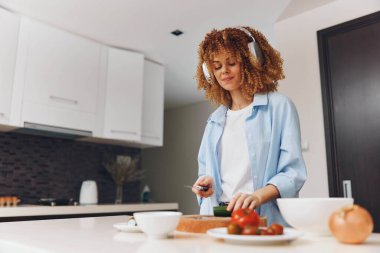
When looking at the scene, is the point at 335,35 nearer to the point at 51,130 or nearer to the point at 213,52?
the point at 213,52

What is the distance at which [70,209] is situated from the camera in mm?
2672

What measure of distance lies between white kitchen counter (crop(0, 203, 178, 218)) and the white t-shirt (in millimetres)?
1636

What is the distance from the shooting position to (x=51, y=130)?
2854 millimetres

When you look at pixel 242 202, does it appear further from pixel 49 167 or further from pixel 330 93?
pixel 49 167

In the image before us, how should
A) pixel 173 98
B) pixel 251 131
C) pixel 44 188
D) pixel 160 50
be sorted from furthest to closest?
pixel 173 98, pixel 160 50, pixel 44 188, pixel 251 131

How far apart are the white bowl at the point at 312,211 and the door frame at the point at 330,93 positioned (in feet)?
6.16

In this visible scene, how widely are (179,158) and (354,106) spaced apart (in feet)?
9.56

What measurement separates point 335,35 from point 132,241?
2454 millimetres

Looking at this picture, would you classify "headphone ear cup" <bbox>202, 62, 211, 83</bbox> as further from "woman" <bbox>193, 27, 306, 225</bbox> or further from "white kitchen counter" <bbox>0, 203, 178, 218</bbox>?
"white kitchen counter" <bbox>0, 203, 178, 218</bbox>

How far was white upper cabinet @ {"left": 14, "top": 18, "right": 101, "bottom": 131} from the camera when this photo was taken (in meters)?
2.77

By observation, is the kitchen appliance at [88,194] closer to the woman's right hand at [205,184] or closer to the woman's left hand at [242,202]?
the woman's right hand at [205,184]

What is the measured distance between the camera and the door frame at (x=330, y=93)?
8.36ft

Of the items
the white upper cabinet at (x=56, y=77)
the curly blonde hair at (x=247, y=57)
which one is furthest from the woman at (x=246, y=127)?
the white upper cabinet at (x=56, y=77)

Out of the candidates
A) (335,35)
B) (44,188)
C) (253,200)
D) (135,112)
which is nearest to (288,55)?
(335,35)
